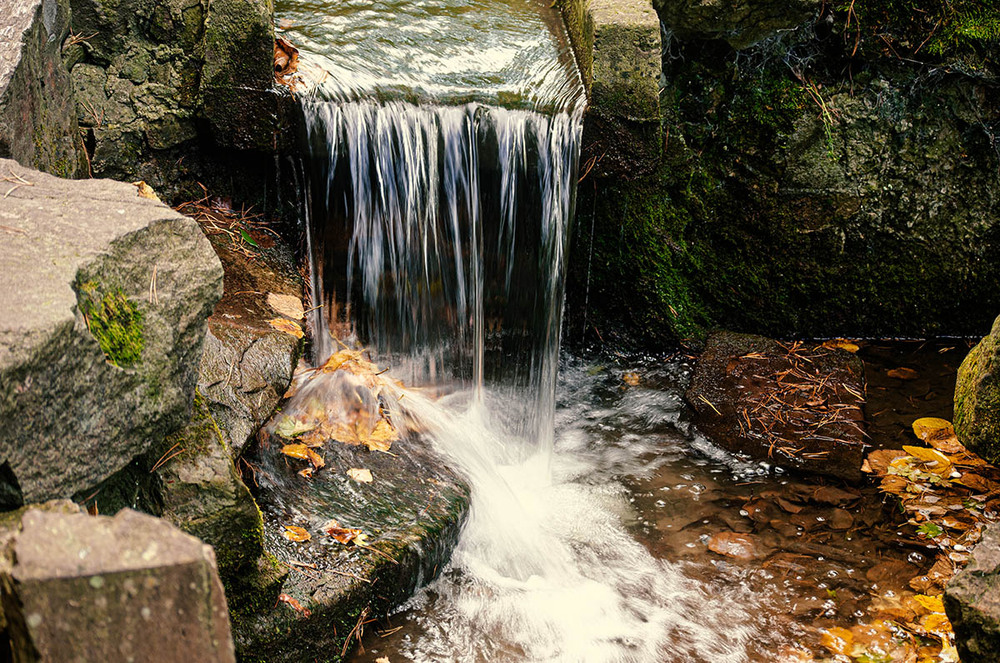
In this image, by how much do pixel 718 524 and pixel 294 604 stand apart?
2104 mm

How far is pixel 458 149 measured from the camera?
4.27m

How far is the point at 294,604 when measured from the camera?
9.11 feet

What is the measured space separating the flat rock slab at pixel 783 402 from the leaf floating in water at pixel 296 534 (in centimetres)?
246

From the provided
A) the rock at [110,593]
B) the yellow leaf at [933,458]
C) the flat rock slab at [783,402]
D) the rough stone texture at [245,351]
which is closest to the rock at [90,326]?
the rock at [110,593]

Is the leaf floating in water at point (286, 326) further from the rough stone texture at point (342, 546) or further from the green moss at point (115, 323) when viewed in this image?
the green moss at point (115, 323)

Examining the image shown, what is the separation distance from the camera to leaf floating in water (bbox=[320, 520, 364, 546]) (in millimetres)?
3092

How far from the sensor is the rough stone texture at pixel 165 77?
395cm

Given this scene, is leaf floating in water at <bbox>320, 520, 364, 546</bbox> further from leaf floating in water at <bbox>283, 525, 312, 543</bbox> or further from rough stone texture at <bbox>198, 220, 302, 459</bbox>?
rough stone texture at <bbox>198, 220, 302, 459</bbox>

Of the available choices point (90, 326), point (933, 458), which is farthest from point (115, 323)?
point (933, 458)

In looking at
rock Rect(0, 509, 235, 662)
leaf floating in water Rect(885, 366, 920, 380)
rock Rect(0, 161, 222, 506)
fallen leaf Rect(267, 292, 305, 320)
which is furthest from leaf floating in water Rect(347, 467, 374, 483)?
leaf floating in water Rect(885, 366, 920, 380)

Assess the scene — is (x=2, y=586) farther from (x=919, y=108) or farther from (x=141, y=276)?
(x=919, y=108)

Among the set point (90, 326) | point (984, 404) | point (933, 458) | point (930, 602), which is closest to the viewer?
point (90, 326)

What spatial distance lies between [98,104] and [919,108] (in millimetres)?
4662

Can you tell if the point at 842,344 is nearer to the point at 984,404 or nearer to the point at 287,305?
the point at 984,404
